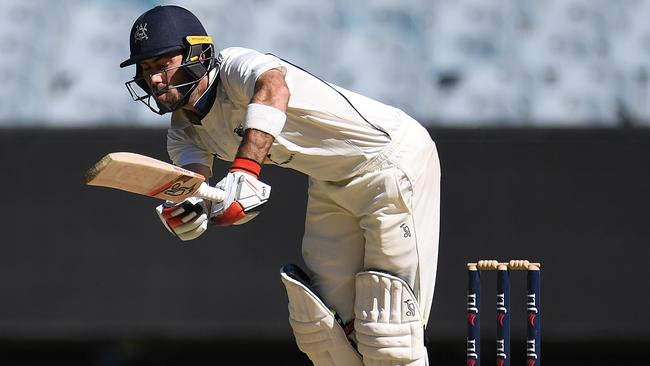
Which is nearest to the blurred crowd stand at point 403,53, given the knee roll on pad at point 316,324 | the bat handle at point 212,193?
the knee roll on pad at point 316,324

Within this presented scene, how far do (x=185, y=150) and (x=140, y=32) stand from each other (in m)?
0.41

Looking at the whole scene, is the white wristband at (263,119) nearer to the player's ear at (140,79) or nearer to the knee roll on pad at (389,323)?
the player's ear at (140,79)

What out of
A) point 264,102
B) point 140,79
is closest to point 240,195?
point 264,102

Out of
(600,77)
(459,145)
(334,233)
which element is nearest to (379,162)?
A: (334,233)

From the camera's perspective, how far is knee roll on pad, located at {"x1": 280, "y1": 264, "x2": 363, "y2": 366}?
10.1 ft

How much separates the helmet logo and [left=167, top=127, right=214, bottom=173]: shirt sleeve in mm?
374

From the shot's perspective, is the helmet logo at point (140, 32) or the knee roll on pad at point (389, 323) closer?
the helmet logo at point (140, 32)

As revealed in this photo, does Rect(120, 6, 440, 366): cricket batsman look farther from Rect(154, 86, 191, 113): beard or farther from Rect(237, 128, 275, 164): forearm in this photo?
Rect(237, 128, 275, 164): forearm

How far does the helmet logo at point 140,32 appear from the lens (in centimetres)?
275

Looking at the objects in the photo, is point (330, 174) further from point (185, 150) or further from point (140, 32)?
point (140, 32)

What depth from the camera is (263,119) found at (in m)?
2.60

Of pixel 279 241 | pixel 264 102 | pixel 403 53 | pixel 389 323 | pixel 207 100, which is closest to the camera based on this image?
pixel 264 102

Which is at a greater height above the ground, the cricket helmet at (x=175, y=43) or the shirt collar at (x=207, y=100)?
the cricket helmet at (x=175, y=43)

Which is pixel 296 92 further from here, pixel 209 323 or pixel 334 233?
pixel 209 323
